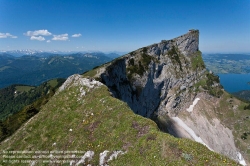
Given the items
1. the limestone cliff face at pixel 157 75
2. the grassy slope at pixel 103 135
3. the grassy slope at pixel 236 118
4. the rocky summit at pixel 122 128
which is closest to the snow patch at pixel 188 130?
A: the rocky summit at pixel 122 128

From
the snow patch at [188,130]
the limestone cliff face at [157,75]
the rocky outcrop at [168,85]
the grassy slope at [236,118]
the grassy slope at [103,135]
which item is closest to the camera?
the grassy slope at [103,135]

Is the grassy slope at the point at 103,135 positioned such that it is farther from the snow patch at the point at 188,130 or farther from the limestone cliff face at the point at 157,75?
the snow patch at the point at 188,130

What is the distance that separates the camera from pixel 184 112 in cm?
12656

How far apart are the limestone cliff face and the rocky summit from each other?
666 mm

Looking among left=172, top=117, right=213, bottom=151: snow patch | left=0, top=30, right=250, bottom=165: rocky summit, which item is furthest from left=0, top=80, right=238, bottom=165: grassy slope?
left=172, top=117, right=213, bottom=151: snow patch

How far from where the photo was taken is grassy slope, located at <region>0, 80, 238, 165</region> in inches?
826

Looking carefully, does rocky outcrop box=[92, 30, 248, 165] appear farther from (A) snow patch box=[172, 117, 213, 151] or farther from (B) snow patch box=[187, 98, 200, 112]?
(B) snow patch box=[187, 98, 200, 112]

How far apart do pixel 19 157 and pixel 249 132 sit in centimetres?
14095

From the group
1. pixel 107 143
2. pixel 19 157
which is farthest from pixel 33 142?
pixel 107 143

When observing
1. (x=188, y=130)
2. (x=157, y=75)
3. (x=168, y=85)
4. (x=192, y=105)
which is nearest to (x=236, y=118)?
(x=192, y=105)

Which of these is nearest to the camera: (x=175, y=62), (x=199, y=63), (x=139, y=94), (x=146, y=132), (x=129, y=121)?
(x=146, y=132)

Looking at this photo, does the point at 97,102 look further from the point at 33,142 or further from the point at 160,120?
the point at 160,120

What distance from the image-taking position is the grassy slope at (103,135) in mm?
20969

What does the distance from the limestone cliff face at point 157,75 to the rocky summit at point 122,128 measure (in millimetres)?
666
